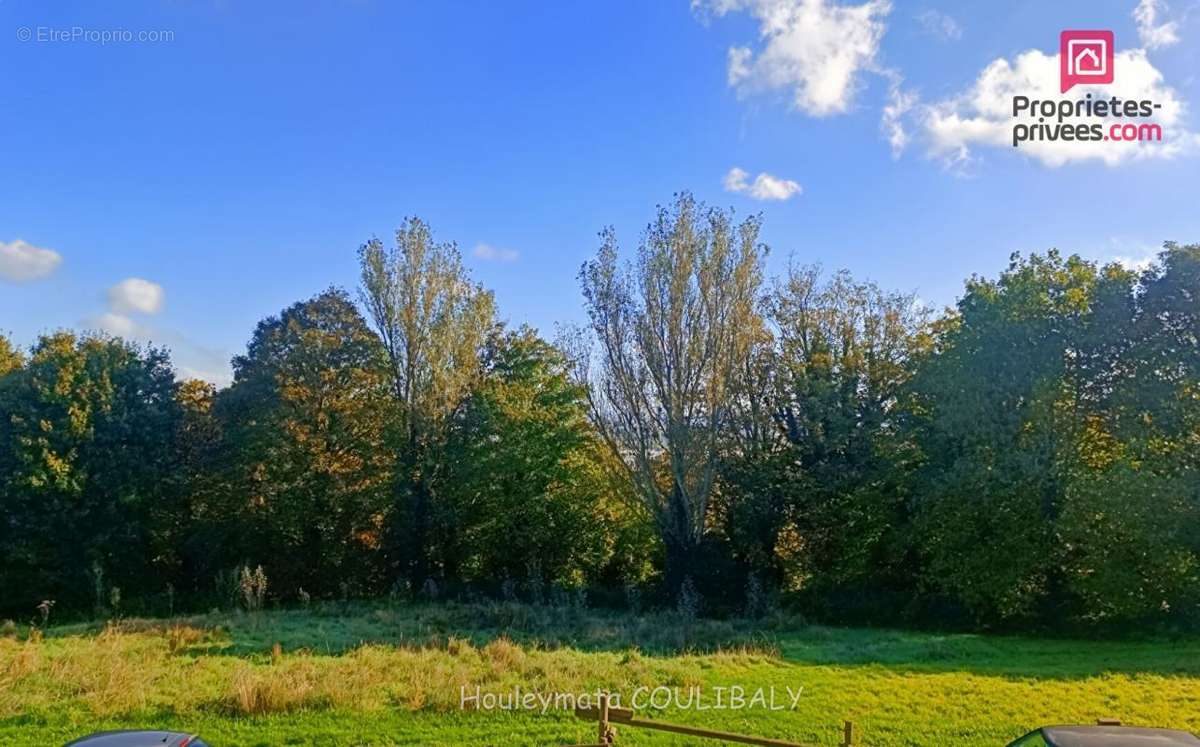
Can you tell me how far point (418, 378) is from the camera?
25.8 meters

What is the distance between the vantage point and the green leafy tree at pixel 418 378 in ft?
83.6

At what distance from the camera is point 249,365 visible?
25656 millimetres

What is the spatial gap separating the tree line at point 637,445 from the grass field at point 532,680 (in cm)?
451

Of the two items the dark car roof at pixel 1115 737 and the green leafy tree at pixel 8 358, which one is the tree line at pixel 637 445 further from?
the dark car roof at pixel 1115 737

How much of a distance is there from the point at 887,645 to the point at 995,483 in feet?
20.3

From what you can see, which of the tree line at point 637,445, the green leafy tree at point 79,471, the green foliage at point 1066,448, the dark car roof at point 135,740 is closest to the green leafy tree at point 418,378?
the tree line at point 637,445

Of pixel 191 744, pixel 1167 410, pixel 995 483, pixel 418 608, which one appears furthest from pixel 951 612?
pixel 191 744

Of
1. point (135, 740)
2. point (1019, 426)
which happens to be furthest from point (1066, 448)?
point (135, 740)

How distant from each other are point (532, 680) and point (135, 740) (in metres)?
6.36

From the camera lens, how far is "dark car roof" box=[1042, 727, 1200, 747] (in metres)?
4.93

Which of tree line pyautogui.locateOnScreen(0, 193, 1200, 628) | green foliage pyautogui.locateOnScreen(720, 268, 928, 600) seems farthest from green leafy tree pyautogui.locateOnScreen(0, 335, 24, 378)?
green foliage pyautogui.locateOnScreen(720, 268, 928, 600)

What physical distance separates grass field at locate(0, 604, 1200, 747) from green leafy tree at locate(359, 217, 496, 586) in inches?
324

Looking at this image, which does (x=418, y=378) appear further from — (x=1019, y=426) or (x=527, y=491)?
(x=1019, y=426)

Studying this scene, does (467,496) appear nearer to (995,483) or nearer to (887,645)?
(887,645)
